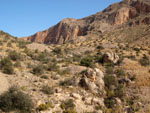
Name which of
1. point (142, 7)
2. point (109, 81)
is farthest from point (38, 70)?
point (142, 7)

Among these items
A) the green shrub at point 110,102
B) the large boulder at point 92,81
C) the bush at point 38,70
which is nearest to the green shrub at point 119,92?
the green shrub at point 110,102

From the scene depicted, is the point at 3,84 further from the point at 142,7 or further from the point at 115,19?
the point at 142,7

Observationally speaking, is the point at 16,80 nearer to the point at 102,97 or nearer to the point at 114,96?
the point at 102,97

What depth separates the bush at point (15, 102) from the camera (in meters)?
6.79

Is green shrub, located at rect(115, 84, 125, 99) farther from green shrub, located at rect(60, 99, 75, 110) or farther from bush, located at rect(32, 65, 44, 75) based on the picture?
bush, located at rect(32, 65, 44, 75)

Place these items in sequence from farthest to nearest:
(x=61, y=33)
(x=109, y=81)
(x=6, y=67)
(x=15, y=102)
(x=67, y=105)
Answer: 1. (x=61, y=33)
2. (x=109, y=81)
3. (x=6, y=67)
4. (x=67, y=105)
5. (x=15, y=102)

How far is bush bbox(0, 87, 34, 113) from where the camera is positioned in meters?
6.79

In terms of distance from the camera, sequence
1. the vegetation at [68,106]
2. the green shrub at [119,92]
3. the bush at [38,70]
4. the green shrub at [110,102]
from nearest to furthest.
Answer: the vegetation at [68,106] < the green shrub at [110,102] < the green shrub at [119,92] < the bush at [38,70]

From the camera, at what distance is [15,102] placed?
697 cm

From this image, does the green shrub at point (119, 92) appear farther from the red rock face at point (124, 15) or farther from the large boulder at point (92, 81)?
the red rock face at point (124, 15)

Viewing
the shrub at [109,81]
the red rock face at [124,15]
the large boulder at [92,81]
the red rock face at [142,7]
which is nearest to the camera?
the large boulder at [92,81]

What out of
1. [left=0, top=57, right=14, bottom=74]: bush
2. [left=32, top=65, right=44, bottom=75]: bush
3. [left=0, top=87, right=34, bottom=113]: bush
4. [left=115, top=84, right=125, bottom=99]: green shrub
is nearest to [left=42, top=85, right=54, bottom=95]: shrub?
[left=0, top=87, right=34, bottom=113]: bush

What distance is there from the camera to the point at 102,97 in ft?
32.6

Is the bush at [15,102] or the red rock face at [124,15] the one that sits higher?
the red rock face at [124,15]
